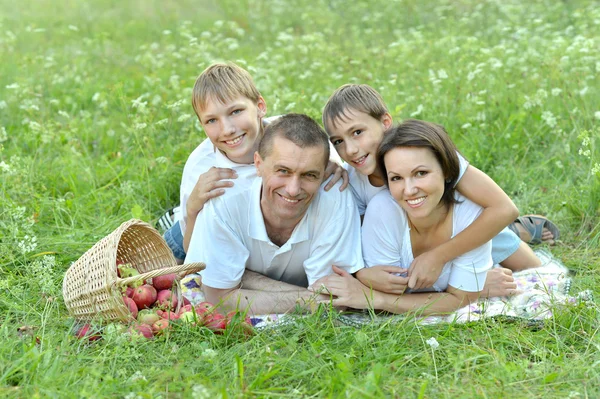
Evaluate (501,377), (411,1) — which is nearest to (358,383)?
(501,377)

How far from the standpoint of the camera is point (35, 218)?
489cm

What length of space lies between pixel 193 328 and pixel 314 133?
111cm

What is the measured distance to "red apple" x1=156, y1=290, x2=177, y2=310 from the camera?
3838 millimetres

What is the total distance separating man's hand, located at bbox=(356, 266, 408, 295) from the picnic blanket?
0.15m

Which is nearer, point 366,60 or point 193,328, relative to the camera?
point 193,328

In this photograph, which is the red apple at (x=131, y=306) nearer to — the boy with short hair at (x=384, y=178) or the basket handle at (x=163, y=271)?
the basket handle at (x=163, y=271)

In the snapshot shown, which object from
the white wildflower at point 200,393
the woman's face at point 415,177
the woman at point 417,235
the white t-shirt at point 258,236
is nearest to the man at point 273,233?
the white t-shirt at point 258,236

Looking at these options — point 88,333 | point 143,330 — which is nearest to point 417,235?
point 143,330

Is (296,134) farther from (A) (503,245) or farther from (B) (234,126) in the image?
(A) (503,245)

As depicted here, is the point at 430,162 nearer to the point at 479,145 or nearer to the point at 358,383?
the point at 358,383

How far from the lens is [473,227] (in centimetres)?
388

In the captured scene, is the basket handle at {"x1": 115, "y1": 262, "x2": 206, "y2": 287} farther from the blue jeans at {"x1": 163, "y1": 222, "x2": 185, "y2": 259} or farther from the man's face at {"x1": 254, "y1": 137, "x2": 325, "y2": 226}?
the blue jeans at {"x1": 163, "y1": 222, "x2": 185, "y2": 259}

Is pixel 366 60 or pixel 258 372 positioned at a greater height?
pixel 366 60

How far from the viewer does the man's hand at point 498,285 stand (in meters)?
4.15
